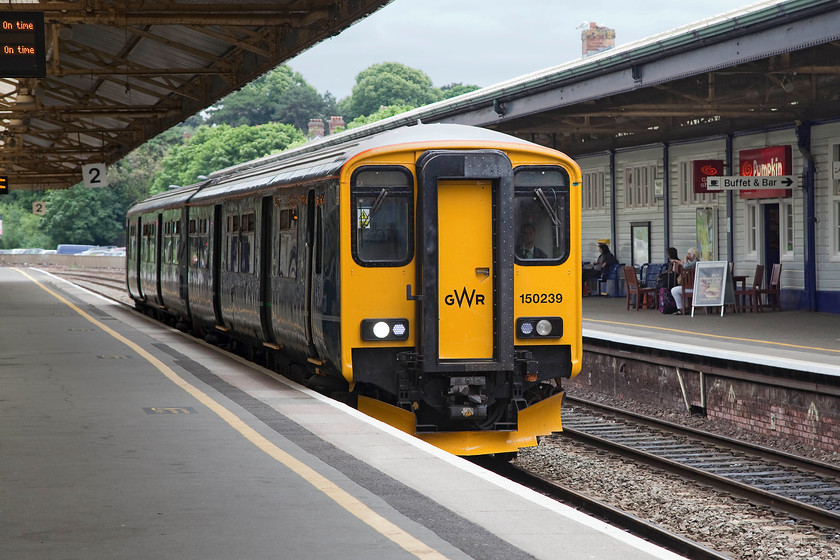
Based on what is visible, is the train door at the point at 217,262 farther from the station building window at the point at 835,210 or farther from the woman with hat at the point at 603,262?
the woman with hat at the point at 603,262

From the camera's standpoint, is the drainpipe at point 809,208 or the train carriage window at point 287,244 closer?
the train carriage window at point 287,244

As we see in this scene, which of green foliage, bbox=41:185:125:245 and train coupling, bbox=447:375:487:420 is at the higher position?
green foliage, bbox=41:185:125:245

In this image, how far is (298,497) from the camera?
6.56 metres

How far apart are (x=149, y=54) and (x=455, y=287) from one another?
13.8 metres

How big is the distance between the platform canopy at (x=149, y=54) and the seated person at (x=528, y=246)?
445 centimetres

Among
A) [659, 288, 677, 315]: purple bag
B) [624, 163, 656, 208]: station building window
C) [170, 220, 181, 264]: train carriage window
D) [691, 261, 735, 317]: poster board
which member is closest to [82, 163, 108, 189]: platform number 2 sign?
[170, 220, 181, 264]: train carriage window

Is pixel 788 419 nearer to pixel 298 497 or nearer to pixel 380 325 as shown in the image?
pixel 380 325

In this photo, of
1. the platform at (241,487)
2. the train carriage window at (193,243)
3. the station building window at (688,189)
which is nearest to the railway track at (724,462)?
the platform at (241,487)

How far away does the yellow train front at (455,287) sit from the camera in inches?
387

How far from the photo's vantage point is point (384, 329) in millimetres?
9906

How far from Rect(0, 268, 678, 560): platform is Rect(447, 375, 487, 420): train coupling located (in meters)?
0.82

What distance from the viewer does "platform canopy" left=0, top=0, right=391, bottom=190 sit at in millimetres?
15375

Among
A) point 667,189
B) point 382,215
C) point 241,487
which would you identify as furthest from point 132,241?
point 241,487

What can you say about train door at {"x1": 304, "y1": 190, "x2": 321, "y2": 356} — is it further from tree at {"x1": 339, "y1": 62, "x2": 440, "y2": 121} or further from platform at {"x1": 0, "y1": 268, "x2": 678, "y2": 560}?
tree at {"x1": 339, "y1": 62, "x2": 440, "y2": 121}
